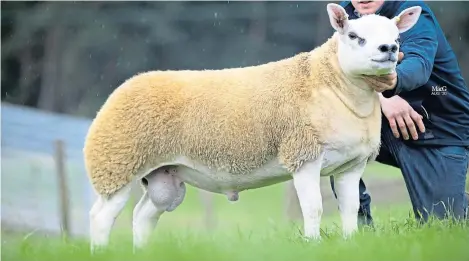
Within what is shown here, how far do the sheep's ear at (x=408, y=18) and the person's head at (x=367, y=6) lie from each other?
0.35 metres

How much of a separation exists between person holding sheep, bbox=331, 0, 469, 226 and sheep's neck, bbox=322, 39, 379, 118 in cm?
52

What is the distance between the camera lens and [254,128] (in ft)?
17.3

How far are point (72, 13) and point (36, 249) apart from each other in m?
12.6

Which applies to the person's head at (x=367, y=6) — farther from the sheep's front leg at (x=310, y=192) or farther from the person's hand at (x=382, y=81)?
the sheep's front leg at (x=310, y=192)

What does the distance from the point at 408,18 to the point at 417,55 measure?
242mm

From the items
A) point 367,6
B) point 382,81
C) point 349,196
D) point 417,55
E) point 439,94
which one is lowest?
point 349,196

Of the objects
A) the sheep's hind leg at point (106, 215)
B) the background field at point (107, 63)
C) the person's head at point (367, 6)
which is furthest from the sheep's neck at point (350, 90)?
the background field at point (107, 63)

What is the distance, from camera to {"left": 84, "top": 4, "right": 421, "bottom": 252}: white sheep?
5.12m

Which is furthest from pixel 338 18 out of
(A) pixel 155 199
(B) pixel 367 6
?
(A) pixel 155 199

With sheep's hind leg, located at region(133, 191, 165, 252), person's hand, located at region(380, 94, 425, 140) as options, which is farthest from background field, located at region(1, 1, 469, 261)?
sheep's hind leg, located at region(133, 191, 165, 252)

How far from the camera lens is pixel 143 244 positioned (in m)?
5.61

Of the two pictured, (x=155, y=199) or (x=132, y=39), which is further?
(x=132, y=39)

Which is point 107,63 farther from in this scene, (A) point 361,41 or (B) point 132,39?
(A) point 361,41

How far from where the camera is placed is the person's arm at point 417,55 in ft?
17.0
